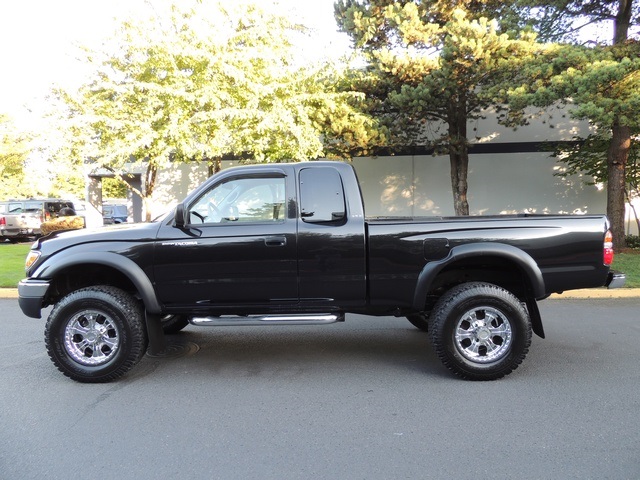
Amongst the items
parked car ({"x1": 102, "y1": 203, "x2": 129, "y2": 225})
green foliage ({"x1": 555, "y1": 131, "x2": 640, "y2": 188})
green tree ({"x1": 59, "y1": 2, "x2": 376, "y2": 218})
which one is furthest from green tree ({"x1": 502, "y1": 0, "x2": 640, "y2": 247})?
parked car ({"x1": 102, "y1": 203, "x2": 129, "y2": 225})

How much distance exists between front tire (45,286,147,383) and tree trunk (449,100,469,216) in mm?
11379

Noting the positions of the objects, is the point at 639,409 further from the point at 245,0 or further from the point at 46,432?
the point at 245,0

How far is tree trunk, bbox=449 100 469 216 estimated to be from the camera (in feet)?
44.8

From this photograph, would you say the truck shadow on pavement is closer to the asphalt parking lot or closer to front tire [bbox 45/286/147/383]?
the asphalt parking lot

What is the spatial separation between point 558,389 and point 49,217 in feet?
74.8

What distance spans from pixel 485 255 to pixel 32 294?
4.23 meters

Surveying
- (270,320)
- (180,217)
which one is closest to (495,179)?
(270,320)

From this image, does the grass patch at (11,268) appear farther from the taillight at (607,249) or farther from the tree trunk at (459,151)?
the tree trunk at (459,151)

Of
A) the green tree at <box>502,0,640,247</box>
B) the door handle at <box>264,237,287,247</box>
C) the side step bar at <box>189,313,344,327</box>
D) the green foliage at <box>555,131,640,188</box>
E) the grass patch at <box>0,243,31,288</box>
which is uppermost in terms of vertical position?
the green tree at <box>502,0,640,247</box>

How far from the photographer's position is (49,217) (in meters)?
21.5

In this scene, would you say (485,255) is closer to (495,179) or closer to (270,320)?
(270,320)

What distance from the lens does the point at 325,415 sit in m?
3.58

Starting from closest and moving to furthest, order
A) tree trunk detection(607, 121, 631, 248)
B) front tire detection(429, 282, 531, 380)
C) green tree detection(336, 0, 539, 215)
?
front tire detection(429, 282, 531, 380) → green tree detection(336, 0, 539, 215) → tree trunk detection(607, 121, 631, 248)

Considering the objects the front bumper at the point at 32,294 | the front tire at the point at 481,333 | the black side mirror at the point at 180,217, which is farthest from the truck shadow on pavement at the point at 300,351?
the black side mirror at the point at 180,217
